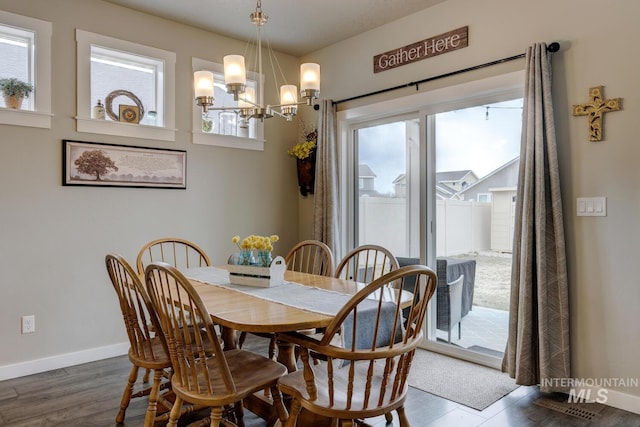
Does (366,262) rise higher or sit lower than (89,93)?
lower

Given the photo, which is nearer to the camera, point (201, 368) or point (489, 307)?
point (201, 368)

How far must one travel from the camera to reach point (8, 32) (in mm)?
3098

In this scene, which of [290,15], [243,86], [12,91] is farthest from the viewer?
[290,15]

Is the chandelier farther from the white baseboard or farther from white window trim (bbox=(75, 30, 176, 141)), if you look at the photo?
the white baseboard

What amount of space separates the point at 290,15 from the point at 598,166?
2595 millimetres

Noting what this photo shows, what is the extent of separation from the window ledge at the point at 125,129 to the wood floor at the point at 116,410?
1.82m

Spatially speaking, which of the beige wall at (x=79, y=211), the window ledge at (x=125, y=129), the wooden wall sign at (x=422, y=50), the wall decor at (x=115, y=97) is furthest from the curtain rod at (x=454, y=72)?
the wall decor at (x=115, y=97)

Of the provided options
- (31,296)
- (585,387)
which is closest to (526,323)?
(585,387)

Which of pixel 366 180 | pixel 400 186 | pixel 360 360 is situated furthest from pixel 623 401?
pixel 366 180

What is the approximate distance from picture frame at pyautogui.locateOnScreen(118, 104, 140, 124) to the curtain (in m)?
1.62

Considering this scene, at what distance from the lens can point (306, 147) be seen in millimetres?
4359

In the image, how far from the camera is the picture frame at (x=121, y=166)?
3281 mm

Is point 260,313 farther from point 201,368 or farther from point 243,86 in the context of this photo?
point 243,86

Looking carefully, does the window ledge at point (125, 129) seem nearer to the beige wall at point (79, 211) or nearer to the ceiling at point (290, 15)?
the beige wall at point (79, 211)
